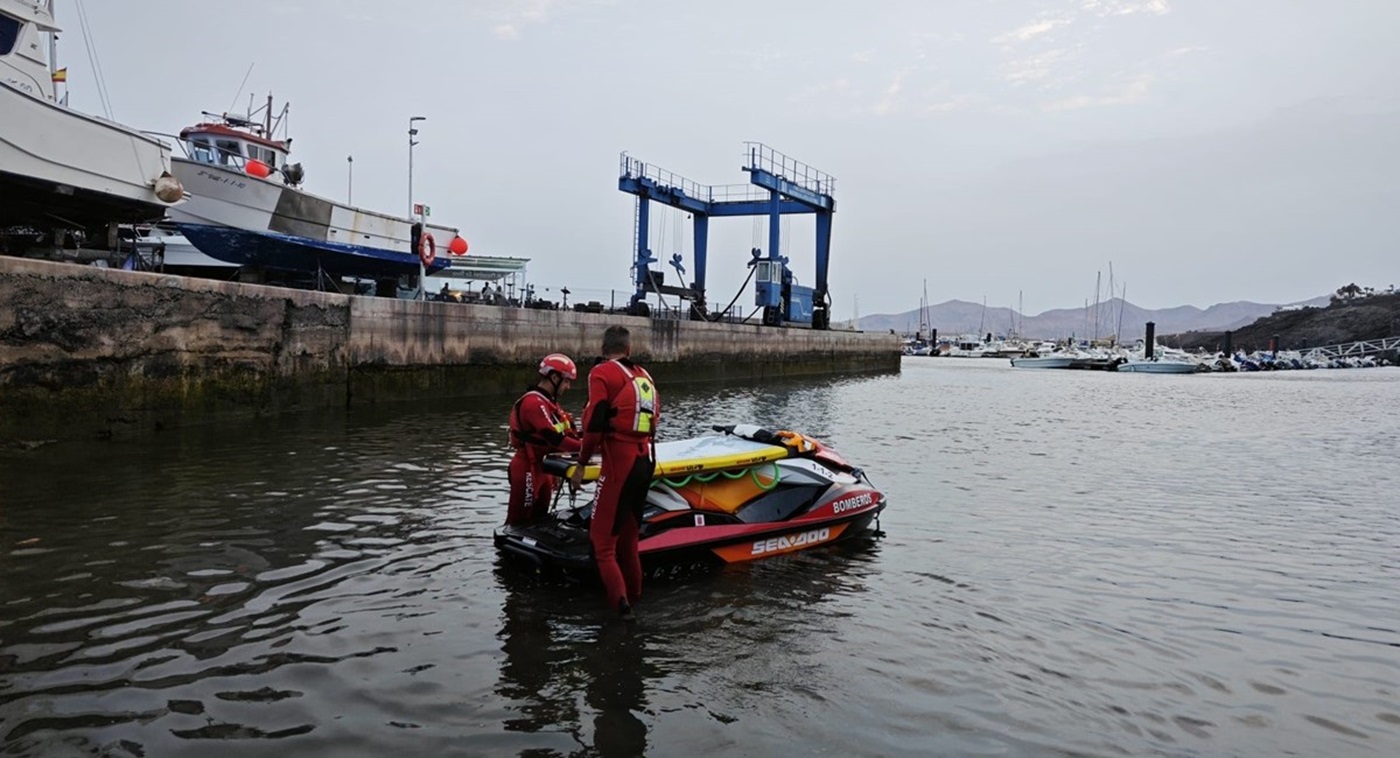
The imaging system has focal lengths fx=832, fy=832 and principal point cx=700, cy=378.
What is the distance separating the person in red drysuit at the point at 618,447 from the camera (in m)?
5.06

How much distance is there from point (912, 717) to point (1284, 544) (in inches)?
233

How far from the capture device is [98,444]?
1027 cm

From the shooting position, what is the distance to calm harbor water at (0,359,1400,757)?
12.5 feet

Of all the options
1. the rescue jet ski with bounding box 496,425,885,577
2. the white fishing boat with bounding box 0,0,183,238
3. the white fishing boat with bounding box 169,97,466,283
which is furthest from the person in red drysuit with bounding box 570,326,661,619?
the white fishing boat with bounding box 169,97,466,283

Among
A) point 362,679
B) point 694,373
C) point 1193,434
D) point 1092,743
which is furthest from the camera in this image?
point 694,373

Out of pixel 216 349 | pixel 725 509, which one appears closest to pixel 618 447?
pixel 725 509

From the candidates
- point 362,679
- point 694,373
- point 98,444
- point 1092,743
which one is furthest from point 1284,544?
point 694,373

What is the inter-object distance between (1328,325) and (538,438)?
355 feet

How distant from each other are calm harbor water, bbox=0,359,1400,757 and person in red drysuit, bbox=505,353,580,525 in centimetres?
57

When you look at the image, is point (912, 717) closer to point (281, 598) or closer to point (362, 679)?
point (362, 679)

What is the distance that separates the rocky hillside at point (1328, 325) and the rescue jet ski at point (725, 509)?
328 feet

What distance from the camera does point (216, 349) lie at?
1261 centimetres

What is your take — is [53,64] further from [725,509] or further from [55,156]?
[725,509]

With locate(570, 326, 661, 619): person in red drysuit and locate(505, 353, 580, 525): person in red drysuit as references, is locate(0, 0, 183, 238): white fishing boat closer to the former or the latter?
locate(505, 353, 580, 525): person in red drysuit
